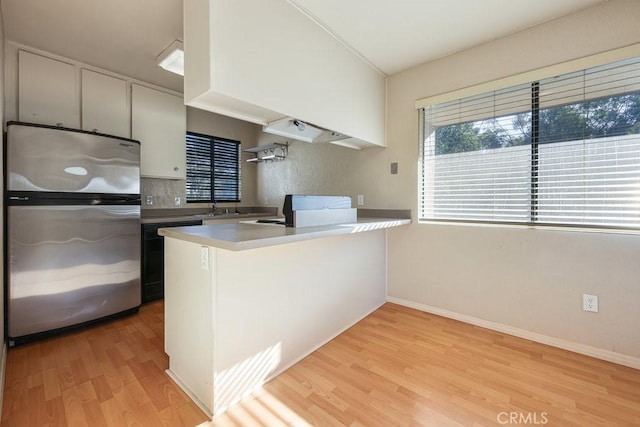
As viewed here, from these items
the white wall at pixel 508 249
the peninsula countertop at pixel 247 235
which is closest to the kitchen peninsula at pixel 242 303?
the peninsula countertop at pixel 247 235

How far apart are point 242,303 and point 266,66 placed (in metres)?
1.39

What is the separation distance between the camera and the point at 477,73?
231 centimetres

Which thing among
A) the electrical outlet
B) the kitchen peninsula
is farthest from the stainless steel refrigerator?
the electrical outlet

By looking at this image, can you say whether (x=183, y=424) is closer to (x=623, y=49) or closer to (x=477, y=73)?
(x=477, y=73)

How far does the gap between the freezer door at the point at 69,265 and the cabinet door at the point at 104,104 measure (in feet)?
2.97

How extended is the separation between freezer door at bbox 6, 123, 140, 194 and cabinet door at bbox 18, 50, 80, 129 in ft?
1.66

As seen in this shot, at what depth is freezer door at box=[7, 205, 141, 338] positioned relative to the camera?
6.51 ft

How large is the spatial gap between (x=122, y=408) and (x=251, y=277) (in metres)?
0.93

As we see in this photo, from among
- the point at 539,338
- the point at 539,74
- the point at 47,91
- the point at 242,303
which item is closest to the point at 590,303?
the point at 539,338

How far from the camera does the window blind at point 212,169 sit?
3.78 m

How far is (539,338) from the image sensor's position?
2.08 metres

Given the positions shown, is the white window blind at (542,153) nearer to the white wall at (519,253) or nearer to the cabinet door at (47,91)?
the white wall at (519,253)

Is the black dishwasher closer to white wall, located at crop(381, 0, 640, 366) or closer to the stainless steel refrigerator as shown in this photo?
the stainless steel refrigerator

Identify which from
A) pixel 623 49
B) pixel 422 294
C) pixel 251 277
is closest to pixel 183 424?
pixel 251 277
